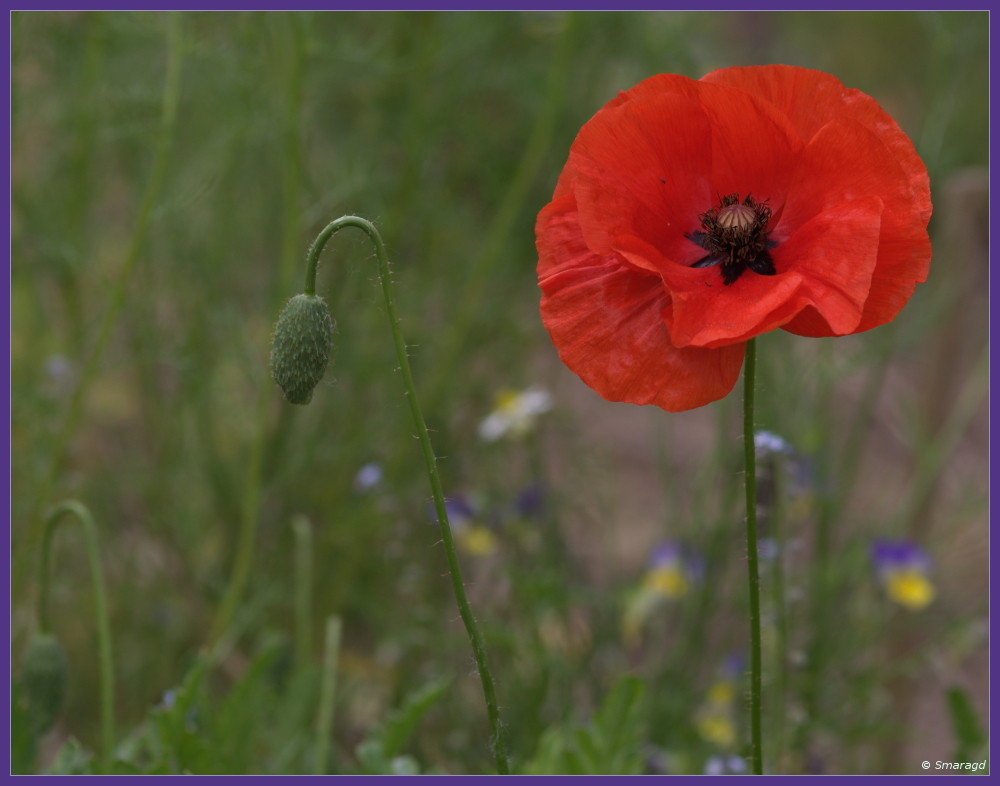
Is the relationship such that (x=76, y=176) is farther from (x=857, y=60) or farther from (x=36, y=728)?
(x=857, y=60)

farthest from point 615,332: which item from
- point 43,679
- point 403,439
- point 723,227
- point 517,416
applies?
point 403,439

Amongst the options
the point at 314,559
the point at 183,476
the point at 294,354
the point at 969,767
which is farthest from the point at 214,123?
the point at 969,767

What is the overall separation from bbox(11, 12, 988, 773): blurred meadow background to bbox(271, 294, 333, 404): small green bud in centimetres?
66

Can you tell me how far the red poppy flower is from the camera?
79cm

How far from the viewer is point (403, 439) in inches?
79.1

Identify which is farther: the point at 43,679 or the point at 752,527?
the point at 43,679

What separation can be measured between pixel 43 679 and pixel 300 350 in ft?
1.77

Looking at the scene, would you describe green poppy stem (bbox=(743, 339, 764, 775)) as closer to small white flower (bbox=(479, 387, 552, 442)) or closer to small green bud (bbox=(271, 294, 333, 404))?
small green bud (bbox=(271, 294, 333, 404))

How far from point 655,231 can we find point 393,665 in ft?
4.58

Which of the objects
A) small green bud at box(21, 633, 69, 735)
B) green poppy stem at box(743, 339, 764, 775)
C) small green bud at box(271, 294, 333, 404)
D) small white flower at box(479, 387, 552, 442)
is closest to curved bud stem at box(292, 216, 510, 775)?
small green bud at box(271, 294, 333, 404)

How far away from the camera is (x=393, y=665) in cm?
207

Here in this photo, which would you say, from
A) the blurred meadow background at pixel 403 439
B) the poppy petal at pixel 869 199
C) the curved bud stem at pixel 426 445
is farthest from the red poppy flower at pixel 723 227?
the blurred meadow background at pixel 403 439

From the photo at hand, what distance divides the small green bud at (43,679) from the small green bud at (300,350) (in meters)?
0.49

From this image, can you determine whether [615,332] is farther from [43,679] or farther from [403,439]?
[403,439]
